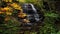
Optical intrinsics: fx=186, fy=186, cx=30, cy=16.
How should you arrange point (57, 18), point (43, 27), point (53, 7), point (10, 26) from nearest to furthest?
1. point (10, 26)
2. point (43, 27)
3. point (57, 18)
4. point (53, 7)

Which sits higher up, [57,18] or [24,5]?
[24,5]

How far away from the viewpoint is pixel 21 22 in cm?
719

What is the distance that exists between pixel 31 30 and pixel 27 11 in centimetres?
128

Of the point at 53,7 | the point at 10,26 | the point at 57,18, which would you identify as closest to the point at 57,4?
the point at 53,7

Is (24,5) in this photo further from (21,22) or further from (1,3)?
(1,3)

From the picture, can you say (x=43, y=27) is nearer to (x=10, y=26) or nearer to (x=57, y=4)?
(x=10, y=26)

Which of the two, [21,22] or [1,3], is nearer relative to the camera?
[1,3]

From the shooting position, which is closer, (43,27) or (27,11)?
(43,27)

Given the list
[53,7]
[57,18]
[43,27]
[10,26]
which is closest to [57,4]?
[53,7]

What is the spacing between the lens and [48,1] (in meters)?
8.49

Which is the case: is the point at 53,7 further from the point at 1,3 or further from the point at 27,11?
the point at 1,3

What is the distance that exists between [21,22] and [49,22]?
1101 mm

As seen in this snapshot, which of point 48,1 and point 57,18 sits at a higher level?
point 48,1

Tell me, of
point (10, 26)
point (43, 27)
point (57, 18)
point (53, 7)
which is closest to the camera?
point (10, 26)
